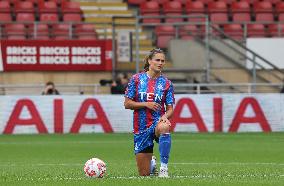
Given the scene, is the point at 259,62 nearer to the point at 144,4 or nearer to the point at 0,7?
the point at 144,4

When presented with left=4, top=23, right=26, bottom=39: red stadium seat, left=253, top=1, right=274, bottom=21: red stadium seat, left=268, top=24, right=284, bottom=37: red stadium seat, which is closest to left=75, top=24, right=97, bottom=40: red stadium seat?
left=4, top=23, right=26, bottom=39: red stadium seat

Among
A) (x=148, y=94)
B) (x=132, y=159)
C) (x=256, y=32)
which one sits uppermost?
(x=256, y=32)

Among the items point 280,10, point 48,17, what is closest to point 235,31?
point 280,10

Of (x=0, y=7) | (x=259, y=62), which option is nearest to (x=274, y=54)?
(x=259, y=62)

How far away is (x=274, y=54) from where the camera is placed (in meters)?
33.9

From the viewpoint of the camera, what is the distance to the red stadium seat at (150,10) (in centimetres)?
3547

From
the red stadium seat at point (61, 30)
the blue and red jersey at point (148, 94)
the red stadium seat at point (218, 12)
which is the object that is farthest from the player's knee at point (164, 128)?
the red stadium seat at point (218, 12)

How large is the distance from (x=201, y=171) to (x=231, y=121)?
13.7 meters

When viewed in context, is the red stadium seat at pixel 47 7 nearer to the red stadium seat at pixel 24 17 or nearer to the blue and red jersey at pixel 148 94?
the red stadium seat at pixel 24 17

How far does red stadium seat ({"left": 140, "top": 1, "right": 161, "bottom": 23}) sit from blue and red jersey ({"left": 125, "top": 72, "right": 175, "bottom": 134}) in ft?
72.2

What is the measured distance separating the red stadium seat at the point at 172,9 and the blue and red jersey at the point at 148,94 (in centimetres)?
2213

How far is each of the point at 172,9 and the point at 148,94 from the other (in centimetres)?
Result: 2268

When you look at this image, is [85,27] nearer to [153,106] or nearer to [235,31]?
[235,31]

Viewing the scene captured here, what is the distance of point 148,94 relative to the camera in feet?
44.2
